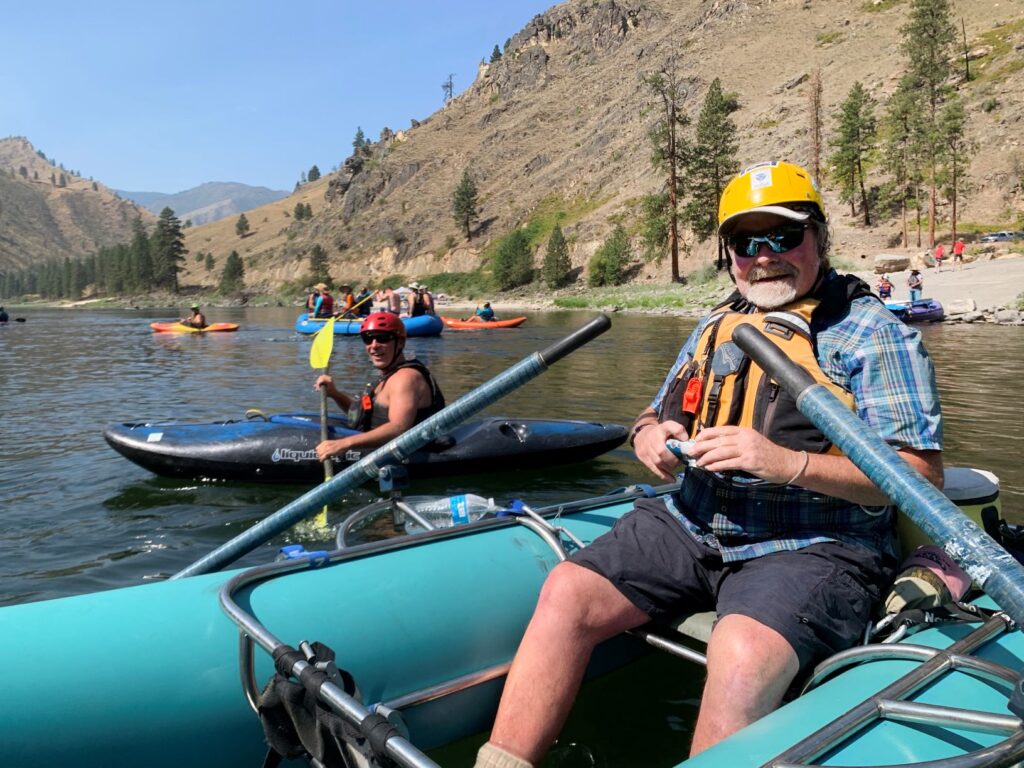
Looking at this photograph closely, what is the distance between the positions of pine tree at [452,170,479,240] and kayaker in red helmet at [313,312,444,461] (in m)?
72.4

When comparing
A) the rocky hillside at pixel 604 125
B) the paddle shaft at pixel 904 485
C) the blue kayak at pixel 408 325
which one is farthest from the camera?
the rocky hillside at pixel 604 125

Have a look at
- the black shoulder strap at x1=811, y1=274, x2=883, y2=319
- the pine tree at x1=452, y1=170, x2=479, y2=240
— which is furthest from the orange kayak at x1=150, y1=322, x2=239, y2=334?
the pine tree at x1=452, y1=170, x2=479, y2=240

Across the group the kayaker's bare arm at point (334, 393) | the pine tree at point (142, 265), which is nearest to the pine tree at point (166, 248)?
the pine tree at point (142, 265)

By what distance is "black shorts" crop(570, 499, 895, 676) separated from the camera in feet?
7.61

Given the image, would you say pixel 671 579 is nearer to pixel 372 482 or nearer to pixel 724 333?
pixel 724 333

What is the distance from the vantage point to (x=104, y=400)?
1279 centimetres

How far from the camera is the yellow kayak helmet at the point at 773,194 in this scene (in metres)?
2.63

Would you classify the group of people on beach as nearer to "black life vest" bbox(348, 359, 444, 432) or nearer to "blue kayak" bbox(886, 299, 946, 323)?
"black life vest" bbox(348, 359, 444, 432)

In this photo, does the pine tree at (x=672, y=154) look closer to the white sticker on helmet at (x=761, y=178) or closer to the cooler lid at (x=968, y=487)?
the cooler lid at (x=968, y=487)

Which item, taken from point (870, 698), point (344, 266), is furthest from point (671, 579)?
point (344, 266)

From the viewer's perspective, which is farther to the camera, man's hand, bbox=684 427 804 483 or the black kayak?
the black kayak

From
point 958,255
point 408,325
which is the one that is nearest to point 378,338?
point 408,325

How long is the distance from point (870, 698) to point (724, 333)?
52.2 inches

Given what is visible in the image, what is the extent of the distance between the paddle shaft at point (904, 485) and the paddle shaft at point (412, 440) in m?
1.10
